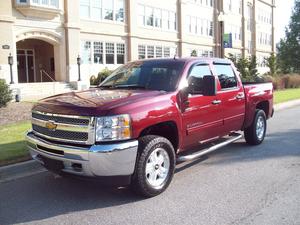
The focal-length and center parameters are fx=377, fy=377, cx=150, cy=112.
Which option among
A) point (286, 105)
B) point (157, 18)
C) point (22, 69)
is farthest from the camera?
point (157, 18)

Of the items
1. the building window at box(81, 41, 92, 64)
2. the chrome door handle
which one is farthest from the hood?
the building window at box(81, 41, 92, 64)

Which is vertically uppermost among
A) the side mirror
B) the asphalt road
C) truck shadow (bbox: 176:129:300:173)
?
the side mirror

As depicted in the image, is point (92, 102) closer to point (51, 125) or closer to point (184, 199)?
point (51, 125)

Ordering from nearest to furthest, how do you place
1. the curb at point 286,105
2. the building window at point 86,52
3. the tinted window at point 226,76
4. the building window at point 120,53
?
the tinted window at point 226,76 < the curb at point 286,105 < the building window at point 86,52 < the building window at point 120,53

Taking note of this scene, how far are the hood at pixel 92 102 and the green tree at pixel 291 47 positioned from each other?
53388mm

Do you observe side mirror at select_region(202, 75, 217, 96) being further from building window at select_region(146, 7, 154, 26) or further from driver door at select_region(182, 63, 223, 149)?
building window at select_region(146, 7, 154, 26)

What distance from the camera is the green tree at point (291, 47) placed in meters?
55.7

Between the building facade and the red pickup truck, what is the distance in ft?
46.5

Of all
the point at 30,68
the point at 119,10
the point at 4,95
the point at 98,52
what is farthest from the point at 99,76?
the point at 4,95

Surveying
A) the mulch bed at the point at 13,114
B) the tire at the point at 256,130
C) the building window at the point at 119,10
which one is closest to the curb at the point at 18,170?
the tire at the point at 256,130

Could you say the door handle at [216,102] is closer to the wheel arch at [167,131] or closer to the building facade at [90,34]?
the wheel arch at [167,131]

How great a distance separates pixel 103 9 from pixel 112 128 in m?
25.7

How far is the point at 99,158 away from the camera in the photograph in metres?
4.52

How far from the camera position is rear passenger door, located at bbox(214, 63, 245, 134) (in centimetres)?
679
